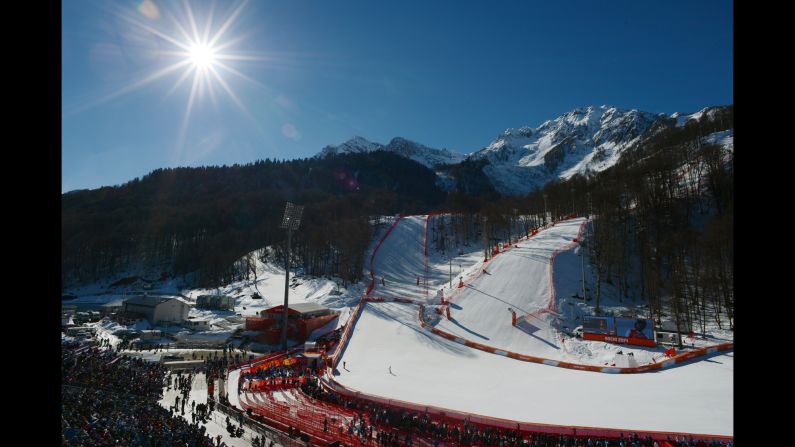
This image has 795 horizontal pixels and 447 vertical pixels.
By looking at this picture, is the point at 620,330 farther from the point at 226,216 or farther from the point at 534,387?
the point at 226,216

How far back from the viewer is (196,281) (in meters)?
86.4

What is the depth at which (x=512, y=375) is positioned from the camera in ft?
90.4

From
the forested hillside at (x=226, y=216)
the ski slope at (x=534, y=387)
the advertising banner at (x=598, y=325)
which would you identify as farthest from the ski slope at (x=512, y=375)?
the forested hillside at (x=226, y=216)

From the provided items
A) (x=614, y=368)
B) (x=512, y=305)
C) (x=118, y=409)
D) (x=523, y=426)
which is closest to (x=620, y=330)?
(x=614, y=368)

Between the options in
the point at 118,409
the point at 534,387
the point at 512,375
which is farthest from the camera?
the point at 512,375

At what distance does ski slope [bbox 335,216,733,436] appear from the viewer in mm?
19484

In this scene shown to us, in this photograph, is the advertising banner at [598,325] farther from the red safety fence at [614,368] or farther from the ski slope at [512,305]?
the red safety fence at [614,368]

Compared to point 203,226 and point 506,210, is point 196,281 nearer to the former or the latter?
point 203,226

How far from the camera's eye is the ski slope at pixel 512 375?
19484 millimetres

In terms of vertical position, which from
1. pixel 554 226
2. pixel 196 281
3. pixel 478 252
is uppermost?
pixel 554 226
